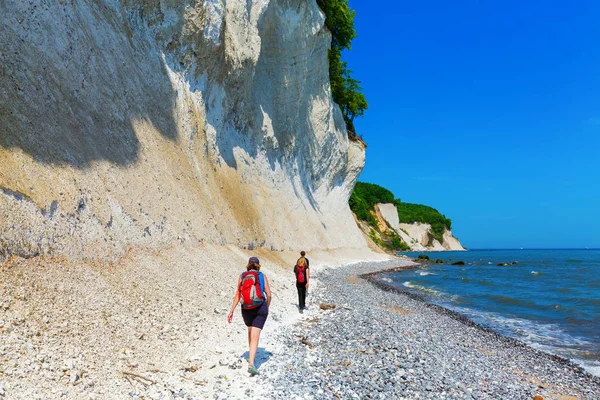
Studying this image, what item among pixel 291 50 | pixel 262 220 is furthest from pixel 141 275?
pixel 291 50

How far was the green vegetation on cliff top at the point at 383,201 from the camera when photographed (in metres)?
67.0

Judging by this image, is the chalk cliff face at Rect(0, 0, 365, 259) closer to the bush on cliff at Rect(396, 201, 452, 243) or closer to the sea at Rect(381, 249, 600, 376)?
the sea at Rect(381, 249, 600, 376)

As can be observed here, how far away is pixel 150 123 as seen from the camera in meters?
14.0

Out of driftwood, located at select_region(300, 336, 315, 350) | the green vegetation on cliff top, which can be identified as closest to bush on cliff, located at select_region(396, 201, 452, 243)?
the green vegetation on cliff top

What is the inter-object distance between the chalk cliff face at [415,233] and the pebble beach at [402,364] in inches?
2759

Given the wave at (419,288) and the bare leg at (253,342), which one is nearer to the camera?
the bare leg at (253,342)

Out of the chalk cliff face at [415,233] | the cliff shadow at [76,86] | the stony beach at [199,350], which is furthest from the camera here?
the chalk cliff face at [415,233]

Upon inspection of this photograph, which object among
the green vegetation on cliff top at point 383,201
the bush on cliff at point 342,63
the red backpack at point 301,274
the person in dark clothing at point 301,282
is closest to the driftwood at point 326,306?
the person in dark clothing at point 301,282

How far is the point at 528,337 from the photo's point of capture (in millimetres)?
12055

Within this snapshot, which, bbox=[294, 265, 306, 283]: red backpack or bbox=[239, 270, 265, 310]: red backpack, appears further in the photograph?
bbox=[294, 265, 306, 283]: red backpack

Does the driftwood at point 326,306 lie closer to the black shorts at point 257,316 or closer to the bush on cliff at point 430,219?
the black shorts at point 257,316

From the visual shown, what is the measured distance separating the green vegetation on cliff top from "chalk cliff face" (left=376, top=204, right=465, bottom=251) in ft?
4.44

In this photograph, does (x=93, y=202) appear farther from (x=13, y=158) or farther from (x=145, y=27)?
(x=145, y=27)

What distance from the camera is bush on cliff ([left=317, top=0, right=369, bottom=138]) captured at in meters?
35.7
